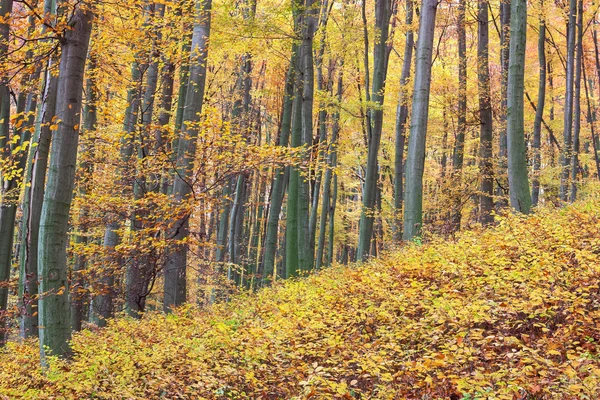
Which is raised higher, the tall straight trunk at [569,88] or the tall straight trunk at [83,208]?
the tall straight trunk at [569,88]

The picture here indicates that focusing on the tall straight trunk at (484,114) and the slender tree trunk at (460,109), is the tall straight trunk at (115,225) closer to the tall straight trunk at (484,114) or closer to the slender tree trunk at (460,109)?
the slender tree trunk at (460,109)

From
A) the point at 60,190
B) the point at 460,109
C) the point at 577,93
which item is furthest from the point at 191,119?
the point at 577,93

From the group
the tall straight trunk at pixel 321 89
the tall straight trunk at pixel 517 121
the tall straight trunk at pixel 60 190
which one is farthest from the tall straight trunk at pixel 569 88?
the tall straight trunk at pixel 60 190

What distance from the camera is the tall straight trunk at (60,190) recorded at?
5691mm

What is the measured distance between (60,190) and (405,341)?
4048mm

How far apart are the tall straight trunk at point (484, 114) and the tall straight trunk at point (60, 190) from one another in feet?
35.5

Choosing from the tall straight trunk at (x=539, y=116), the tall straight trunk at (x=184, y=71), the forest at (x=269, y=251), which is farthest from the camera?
the tall straight trunk at (x=539, y=116)

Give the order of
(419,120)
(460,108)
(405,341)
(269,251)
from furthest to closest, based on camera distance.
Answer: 1. (269,251)
2. (460,108)
3. (419,120)
4. (405,341)

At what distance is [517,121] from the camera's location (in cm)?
941

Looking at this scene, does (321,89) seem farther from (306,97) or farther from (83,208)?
(83,208)

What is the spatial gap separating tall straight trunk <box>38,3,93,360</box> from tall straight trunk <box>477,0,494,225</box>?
10808 mm

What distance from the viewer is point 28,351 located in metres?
8.09

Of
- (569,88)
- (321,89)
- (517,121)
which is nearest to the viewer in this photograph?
(517,121)

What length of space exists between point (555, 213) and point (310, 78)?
627 cm
